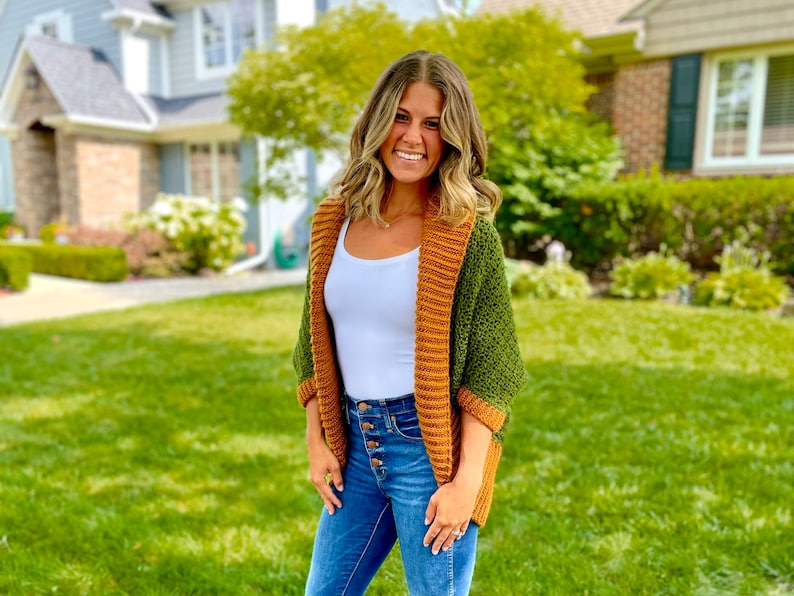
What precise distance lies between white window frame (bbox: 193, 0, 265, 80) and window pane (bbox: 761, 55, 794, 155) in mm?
9795

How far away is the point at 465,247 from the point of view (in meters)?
1.45

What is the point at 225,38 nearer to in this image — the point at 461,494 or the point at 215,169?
the point at 215,169

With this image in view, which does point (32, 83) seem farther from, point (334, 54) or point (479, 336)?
point (479, 336)

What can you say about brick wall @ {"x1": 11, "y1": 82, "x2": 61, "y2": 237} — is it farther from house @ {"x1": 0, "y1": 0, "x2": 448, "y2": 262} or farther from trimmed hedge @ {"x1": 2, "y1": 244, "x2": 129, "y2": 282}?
trimmed hedge @ {"x1": 2, "y1": 244, "x2": 129, "y2": 282}

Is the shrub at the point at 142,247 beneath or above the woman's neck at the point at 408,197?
beneath

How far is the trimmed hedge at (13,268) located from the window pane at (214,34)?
6805 millimetres

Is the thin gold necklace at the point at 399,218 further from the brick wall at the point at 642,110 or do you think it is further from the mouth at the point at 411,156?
the brick wall at the point at 642,110

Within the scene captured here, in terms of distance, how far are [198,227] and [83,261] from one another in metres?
2.18

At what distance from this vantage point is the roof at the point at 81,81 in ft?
46.8

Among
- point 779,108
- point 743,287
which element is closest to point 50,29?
point 779,108

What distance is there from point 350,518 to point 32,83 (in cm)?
1693

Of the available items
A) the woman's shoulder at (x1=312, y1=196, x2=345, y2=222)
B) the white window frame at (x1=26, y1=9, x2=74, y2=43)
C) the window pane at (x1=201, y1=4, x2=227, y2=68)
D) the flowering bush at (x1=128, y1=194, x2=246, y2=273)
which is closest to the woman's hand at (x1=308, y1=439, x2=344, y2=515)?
the woman's shoulder at (x1=312, y1=196, x2=345, y2=222)

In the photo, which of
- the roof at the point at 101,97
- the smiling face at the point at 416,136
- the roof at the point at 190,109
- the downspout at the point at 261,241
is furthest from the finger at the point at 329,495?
the roof at the point at 190,109

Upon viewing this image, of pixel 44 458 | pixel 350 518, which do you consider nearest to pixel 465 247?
pixel 350 518
